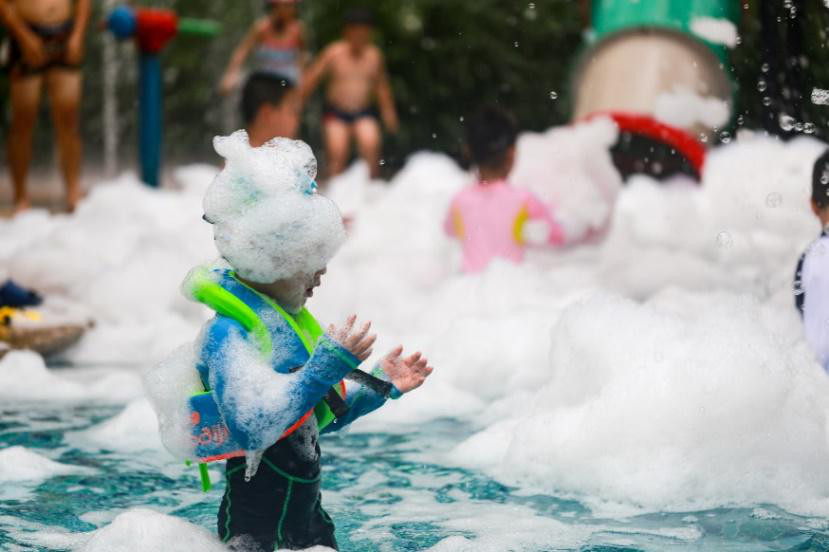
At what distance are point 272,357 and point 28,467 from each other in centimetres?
141

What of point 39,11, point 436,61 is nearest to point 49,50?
point 39,11

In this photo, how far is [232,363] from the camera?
8.13 feet

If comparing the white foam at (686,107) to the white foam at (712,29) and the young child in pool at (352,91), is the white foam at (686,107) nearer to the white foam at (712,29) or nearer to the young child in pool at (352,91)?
the white foam at (712,29)

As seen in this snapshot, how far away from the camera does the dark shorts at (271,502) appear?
2.66 m

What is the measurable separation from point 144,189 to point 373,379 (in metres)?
6.68

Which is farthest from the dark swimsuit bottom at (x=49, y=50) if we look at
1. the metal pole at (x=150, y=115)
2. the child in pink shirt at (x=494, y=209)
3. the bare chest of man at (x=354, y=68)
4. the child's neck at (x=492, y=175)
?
the child's neck at (x=492, y=175)

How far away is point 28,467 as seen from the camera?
3.65m

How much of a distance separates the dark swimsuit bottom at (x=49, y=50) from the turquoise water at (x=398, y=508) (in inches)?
174

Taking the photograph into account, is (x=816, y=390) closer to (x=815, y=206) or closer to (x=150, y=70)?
(x=815, y=206)

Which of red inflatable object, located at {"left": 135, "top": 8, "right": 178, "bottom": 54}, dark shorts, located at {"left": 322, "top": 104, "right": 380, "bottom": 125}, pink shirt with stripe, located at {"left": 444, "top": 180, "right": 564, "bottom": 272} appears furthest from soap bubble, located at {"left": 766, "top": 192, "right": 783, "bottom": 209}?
red inflatable object, located at {"left": 135, "top": 8, "right": 178, "bottom": 54}

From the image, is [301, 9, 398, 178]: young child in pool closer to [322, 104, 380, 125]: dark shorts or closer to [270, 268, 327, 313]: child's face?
[322, 104, 380, 125]: dark shorts

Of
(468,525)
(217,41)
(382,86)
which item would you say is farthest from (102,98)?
(468,525)

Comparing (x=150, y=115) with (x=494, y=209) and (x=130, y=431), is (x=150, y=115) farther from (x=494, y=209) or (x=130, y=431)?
(x=130, y=431)

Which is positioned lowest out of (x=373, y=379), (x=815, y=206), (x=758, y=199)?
(x=373, y=379)
